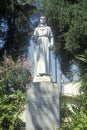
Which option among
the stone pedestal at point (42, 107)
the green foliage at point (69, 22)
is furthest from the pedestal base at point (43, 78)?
the green foliage at point (69, 22)

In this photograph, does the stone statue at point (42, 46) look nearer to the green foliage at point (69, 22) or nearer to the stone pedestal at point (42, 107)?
the stone pedestal at point (42, 107)

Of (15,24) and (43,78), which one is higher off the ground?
(15,24)

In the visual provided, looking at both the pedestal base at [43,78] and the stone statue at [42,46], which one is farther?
the stone statue at [42,46]

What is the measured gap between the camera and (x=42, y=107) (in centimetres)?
1087

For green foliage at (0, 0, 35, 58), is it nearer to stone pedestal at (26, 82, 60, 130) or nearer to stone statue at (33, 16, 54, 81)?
stone statue at (33, 16, 54, 81)

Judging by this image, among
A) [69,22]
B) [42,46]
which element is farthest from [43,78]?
[69,22]

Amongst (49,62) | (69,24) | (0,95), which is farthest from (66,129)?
(69,24)

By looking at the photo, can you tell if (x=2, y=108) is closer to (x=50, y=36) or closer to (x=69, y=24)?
(x=50, y=36)

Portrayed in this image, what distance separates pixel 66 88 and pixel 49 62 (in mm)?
32970

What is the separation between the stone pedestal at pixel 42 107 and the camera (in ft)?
35.3

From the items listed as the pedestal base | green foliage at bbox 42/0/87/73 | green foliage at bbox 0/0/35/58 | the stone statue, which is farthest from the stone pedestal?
green foliage at bbox 42/0/87/73

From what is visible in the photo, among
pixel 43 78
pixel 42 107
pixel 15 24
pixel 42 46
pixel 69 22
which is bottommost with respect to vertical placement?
pixel 42 107

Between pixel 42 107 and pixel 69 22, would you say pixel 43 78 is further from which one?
pixel 69 22

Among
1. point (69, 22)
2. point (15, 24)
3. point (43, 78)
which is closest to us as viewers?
point (43, 78)
